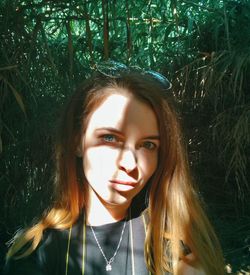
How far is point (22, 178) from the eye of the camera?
1.79 m

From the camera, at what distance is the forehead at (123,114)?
82 cm

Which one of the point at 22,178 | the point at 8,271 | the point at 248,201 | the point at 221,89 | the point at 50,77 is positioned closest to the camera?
the point at 8,271

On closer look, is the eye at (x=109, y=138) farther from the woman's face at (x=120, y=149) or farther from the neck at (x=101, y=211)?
the neck at (x=101, y=211)

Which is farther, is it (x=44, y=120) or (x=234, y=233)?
(x=234, y=233)

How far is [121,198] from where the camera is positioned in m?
0.81

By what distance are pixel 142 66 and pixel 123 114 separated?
1.19m

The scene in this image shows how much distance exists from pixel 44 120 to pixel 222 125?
93cm

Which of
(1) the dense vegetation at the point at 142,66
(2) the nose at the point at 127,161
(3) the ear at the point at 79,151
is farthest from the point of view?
(1) the dense vegetation at the point at 142,66

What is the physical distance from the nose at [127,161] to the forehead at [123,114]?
0.16 ft

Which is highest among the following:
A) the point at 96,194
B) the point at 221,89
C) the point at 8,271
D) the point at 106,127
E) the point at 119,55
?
the point at 119,55

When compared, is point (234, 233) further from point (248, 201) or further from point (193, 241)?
point (193, 241)

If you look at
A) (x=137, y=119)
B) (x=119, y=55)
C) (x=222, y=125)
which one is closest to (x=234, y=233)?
(x=222, y=125)

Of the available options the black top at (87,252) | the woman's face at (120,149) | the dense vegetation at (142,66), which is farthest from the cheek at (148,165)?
the dense vegetation at (142,66)

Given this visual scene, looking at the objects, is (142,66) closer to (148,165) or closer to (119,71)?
(119,71)
